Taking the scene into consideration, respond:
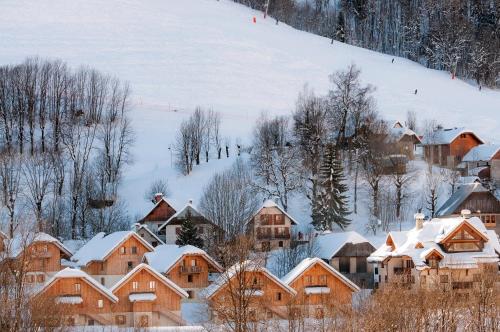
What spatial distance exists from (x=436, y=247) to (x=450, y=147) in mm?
26230

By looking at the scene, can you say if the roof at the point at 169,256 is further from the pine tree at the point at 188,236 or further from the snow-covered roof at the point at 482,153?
the snow-covered roof at the point at 482,153

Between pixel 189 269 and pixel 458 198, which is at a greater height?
pixel 458 198

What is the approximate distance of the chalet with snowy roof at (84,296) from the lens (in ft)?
153

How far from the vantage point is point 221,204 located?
64188 millimetres

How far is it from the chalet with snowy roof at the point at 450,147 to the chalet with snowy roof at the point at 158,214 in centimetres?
2233

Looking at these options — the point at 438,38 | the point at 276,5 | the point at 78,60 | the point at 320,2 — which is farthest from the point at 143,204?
the point at 320,2

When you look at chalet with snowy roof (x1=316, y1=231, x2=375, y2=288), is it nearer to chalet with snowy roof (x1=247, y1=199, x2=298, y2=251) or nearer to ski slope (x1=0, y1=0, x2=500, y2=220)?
chalet with snowy roof (x1=247, y1=199, x2=298, y2=251)

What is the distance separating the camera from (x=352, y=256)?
5825 cm

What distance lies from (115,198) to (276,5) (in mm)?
74715

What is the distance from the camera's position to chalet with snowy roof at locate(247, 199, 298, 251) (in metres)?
62.8

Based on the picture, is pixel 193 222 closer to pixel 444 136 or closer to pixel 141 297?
pixel 141 297

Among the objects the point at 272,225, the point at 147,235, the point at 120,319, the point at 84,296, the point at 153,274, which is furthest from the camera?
the point at 147,235

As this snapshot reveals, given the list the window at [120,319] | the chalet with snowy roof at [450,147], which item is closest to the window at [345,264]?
the window at [120,319]

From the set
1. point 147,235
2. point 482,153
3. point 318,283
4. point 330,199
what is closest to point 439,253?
point 318,283
